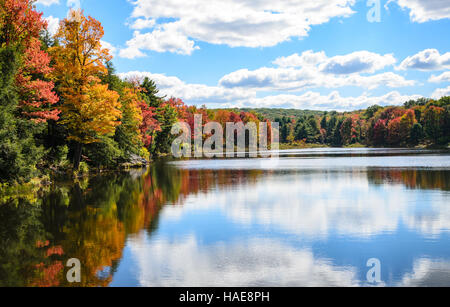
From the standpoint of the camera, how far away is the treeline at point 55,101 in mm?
22016

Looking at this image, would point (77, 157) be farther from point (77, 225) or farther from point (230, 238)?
point (230, 238)

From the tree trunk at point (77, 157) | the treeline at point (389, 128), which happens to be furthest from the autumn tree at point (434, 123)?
the tree trunk at point (77, 157)

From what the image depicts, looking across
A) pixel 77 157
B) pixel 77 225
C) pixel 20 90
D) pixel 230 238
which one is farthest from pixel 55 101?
pixel 230 238

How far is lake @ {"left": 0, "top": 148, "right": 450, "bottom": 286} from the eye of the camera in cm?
870

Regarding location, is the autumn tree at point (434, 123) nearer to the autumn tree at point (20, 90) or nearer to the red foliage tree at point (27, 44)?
the autumn tree at point (20, 90)

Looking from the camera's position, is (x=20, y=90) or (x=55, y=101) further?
(x=55, y=101)

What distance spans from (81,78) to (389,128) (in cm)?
11872

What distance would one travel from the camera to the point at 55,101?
89.4 feet

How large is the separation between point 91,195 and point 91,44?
14701 millimetres

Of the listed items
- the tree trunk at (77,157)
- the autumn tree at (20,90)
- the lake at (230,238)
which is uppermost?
the autumn tree at (20,90)

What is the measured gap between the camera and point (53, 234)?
1266cm

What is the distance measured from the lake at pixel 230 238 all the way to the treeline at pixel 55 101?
12.7ft

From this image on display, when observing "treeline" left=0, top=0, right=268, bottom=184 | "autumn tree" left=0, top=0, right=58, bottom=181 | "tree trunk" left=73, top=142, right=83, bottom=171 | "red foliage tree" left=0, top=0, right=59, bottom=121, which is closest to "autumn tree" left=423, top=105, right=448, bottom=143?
"treeline" left=0, top=0, right=268, bottom=184

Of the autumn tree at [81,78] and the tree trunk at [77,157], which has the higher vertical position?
the autumn tree at [81,78]
